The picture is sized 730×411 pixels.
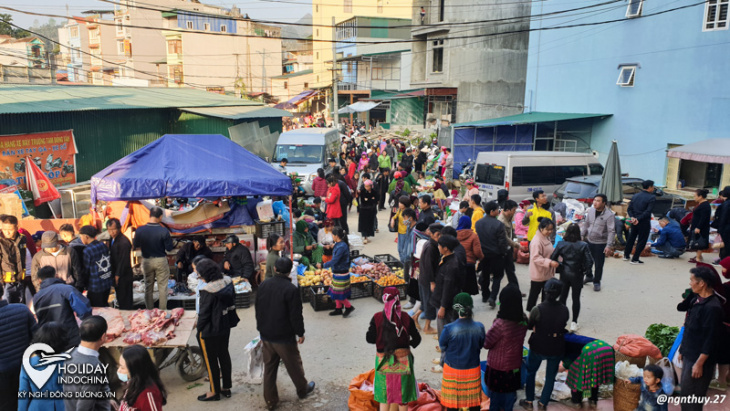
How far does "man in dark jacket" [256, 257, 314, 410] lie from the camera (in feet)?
18.9

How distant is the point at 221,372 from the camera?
6.33 meters

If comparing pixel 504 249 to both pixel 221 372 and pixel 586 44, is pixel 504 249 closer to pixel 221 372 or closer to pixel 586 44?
pixel 221 372

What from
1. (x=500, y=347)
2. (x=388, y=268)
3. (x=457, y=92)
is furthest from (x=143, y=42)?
(x=500, y=347)

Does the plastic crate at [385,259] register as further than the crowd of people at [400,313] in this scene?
Yes

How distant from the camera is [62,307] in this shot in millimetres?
5652

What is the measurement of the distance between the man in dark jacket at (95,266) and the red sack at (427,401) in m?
4.80

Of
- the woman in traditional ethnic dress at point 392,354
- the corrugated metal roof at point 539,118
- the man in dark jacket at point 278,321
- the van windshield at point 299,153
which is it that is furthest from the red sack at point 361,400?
the corrugated metal roof at point 539,118

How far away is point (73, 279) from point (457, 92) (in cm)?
2879

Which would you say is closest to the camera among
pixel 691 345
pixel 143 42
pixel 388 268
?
pixel 691 345

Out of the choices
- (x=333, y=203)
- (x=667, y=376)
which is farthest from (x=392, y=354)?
(x=333, y=203)

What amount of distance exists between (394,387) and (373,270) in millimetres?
4902

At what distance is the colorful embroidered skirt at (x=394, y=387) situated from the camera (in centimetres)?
520

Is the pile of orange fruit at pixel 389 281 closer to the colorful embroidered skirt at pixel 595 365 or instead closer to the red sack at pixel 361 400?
the red sack at pixel 361 400

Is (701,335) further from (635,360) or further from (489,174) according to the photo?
(489,174)
